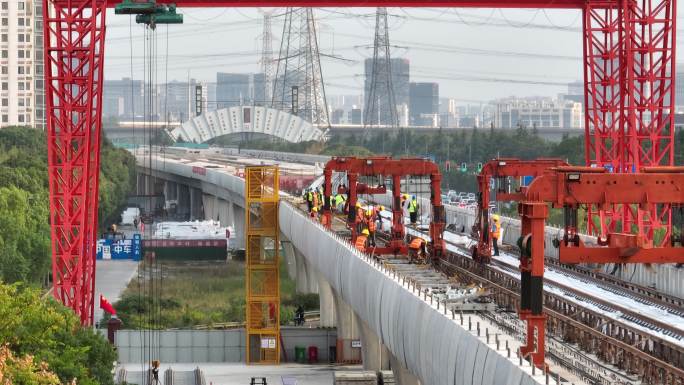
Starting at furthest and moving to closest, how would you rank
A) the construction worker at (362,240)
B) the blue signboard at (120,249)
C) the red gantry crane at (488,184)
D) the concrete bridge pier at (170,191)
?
the concrete bridge pier at (170,191) < the blue signboard at (120,249) < the construction worker at (362,240) < the red gantry crane at (488,184)

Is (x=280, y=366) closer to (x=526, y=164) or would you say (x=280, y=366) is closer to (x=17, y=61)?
(x=526, y=164)

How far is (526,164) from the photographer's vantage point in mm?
48469

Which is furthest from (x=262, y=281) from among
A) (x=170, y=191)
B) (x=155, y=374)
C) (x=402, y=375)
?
(x=170, y=191)

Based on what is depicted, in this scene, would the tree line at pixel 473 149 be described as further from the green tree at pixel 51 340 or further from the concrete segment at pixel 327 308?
the green tree at pixel 51 340

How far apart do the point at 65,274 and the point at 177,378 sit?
488 centimetres

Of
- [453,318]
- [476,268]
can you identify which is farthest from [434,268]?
[453,318]

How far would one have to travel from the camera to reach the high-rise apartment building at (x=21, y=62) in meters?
190

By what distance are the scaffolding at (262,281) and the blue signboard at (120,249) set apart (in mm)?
35381

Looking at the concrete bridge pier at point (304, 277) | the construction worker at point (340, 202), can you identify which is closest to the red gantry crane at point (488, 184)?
the construction worker at point (340, 202)

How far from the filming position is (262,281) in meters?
59.0

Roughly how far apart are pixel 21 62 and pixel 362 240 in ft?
490

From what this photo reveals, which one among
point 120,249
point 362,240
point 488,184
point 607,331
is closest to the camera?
point 607,331

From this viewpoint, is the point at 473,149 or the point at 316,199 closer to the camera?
the point at 316,199

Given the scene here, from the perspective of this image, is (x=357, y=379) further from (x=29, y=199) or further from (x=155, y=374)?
(x=29, y=199)
